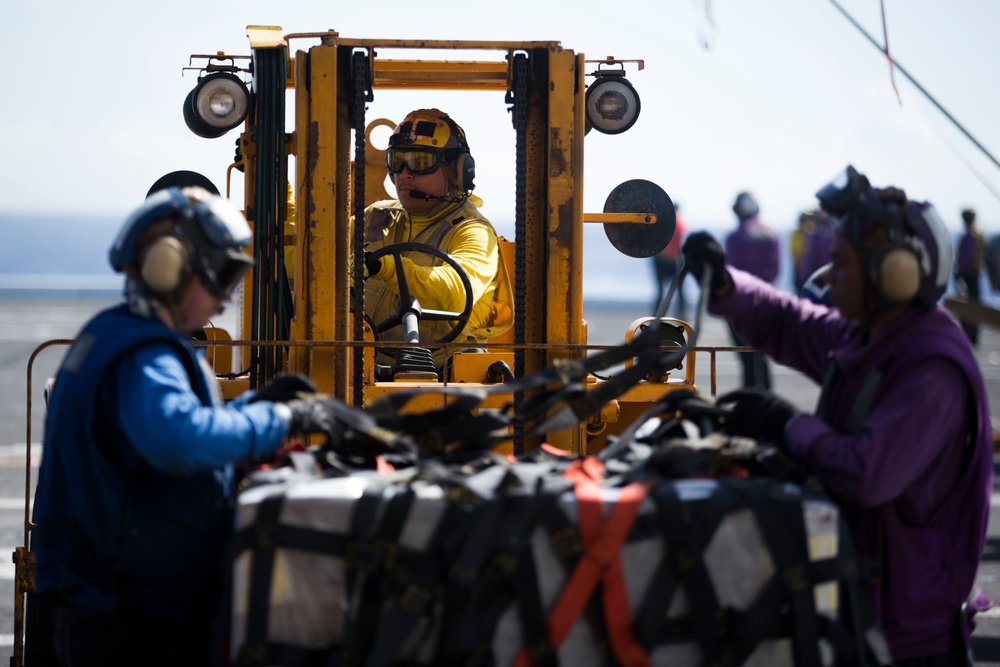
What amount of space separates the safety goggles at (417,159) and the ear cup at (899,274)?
3.65 metres

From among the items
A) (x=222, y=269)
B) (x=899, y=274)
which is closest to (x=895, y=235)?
(x=899, y=274)

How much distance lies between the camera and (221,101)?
5.80 meters

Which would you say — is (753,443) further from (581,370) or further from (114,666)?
(114,666)

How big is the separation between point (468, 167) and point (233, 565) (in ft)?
13.3

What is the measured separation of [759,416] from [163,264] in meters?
1.65

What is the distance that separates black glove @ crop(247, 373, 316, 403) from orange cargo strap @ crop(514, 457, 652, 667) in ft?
3.23

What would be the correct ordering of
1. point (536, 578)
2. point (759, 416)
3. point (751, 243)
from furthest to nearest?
point (751, 243), point (759, 416), point (536, 578)

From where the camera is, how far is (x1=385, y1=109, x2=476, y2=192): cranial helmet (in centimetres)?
649

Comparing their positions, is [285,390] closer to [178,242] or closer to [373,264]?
[178,242]

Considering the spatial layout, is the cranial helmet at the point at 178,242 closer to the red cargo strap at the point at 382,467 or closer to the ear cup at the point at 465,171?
the red cargo strap at the point at 382,467

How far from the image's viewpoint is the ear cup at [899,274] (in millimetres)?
3172

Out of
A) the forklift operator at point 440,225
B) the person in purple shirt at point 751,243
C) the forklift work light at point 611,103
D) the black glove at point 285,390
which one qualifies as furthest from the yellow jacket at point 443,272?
the person in purple shirt at point 751,243

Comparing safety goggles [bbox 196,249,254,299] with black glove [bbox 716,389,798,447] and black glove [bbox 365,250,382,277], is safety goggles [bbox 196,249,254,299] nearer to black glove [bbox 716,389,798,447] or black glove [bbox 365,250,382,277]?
black glove [bbox 716,389,798,447]

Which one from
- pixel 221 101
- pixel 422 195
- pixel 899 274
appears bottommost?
pixel 899 274
